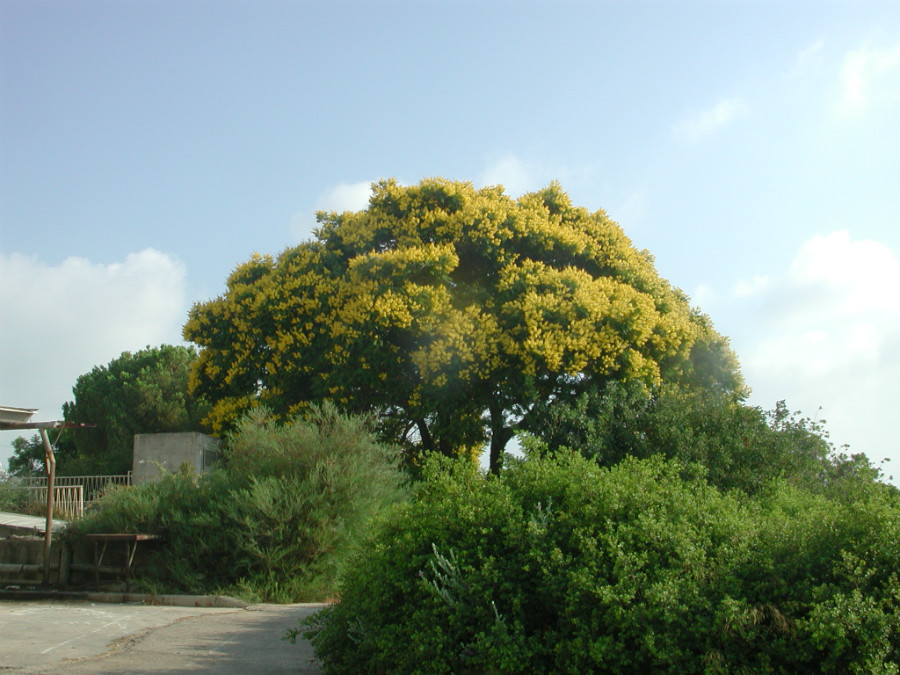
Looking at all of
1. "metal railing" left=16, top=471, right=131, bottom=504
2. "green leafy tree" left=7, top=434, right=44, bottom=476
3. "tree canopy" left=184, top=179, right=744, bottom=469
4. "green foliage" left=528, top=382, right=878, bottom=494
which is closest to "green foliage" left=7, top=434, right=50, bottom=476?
"green leafy tree" left=7, top=434, right=44, bottom=476

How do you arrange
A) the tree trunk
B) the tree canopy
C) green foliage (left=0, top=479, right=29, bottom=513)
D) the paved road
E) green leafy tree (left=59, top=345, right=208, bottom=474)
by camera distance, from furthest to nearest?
1. green leafy tree (left=59, top=345, right=208, bottom=474)
2. green foliage (left=0, top=479, right=29, bottom=513)
3. the tree trunk
4. the tree canopy
5. the paved road

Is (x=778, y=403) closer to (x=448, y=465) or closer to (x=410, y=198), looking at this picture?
(x=448, y=465)

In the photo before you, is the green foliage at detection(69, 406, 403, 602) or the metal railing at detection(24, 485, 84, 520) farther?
the metal railing at detection(24, 485, 84, 520)

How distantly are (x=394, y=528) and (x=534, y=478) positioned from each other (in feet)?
3.94

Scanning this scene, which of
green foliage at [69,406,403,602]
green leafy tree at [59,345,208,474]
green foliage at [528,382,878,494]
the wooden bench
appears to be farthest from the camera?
green leafy tree at [59,345,208,474]

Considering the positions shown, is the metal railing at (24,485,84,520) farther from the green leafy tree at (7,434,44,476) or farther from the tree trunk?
the green leafy tree at (7,434,44,476)

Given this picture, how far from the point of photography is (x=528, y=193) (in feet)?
66.2

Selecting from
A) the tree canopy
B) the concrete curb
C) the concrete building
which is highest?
the tree canopy

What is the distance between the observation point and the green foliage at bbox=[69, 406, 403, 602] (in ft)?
40.7

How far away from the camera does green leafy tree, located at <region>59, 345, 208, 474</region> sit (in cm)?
3450

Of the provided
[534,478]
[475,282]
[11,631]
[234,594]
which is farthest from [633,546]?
[475,282]

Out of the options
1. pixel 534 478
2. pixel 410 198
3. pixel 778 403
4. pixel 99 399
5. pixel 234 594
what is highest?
pixel 410 198

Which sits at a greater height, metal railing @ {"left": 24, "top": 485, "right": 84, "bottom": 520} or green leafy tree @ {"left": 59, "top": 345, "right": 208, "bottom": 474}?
green leafy tree @ {"left": 59, "top": 345, "right": 208, "bottom": 474}

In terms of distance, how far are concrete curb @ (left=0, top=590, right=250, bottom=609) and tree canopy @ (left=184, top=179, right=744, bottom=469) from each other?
5.41 m
